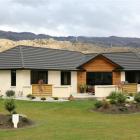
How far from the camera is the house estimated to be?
41.9 m

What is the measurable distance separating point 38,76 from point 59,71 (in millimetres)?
2647

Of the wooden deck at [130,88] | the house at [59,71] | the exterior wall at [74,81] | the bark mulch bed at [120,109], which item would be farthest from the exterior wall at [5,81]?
the bark mulch bed at [120,109]

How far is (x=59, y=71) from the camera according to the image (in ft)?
151

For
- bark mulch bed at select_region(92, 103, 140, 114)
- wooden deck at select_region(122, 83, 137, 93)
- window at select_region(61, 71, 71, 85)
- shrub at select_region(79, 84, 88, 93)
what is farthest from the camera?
shrub at select_region(79, 84, 88, 93)

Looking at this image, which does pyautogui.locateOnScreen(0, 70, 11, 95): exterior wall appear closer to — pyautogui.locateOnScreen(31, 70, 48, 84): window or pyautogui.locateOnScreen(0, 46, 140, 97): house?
pyautogui.locateOnScreen(0, 46, 140, 97): house

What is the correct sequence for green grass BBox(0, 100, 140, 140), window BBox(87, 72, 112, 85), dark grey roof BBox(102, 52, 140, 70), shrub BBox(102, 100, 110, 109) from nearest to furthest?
green grass BBox(0, 100, 140, 140) → shrub BBox(102, 100, 110, 109) → window BBox(87, 72, 112, 85) → dark grey roof BBox(102, 52, 140, 70)

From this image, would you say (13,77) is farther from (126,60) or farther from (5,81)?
(126,60)

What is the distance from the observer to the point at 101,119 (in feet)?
81.4

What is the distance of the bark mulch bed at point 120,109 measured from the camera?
1089 inches

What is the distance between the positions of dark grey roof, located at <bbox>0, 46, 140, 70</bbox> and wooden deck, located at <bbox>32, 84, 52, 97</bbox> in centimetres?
236

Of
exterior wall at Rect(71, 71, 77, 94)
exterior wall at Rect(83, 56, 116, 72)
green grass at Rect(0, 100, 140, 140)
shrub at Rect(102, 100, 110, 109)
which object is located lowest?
green grass at Rect(0, 100, 140, 140)

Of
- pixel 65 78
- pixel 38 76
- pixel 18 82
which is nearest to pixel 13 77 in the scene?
pixel 18 82

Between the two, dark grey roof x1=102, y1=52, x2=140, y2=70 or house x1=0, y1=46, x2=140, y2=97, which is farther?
dark grey roof x1=102, y1=52, x2=140, y2=70

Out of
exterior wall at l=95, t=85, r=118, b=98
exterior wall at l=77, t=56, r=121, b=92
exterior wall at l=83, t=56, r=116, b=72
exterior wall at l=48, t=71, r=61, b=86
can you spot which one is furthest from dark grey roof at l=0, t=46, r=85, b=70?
exterior wall at l=95, t=85, r=118, b=98
